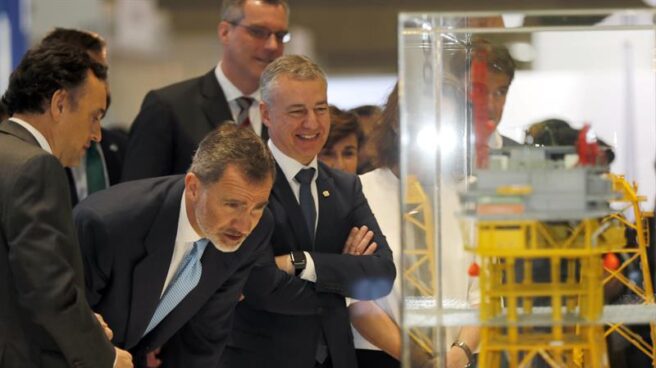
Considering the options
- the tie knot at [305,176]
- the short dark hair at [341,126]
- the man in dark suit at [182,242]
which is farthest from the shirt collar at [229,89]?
the man in dark suit at [182,242]

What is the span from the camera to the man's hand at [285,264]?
374cm

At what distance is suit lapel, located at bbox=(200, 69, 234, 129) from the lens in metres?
4.33

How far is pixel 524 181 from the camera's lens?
2.66 m

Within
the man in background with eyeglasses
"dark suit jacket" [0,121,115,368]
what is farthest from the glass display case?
the man in background with eyeglasses

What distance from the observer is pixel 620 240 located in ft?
9.55

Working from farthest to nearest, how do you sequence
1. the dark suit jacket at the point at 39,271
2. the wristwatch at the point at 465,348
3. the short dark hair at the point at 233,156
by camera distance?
the short dark hair at the point at 233,156, the dark suit jacket at the point at 39,271, the wristwatch at the point at 465,348

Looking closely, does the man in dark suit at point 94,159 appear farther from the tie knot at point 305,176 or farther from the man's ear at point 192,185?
the man's ear at point 192,185

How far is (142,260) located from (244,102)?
3.29 feet

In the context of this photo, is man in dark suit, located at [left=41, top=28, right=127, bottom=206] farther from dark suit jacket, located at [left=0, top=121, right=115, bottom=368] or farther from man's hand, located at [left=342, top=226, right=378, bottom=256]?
dark suit jacket, located at [left=0, top=121, right=115, bottom=368]

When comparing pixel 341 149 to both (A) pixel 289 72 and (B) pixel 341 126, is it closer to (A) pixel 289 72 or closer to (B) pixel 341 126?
(B) pixel 341 126

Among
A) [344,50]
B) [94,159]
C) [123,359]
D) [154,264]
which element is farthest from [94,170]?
[344,50]

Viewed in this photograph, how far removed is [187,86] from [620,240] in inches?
76.0

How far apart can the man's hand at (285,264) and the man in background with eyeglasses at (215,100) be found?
2.06 feet

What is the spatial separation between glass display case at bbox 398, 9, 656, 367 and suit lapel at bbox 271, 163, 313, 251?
963 millimetres
